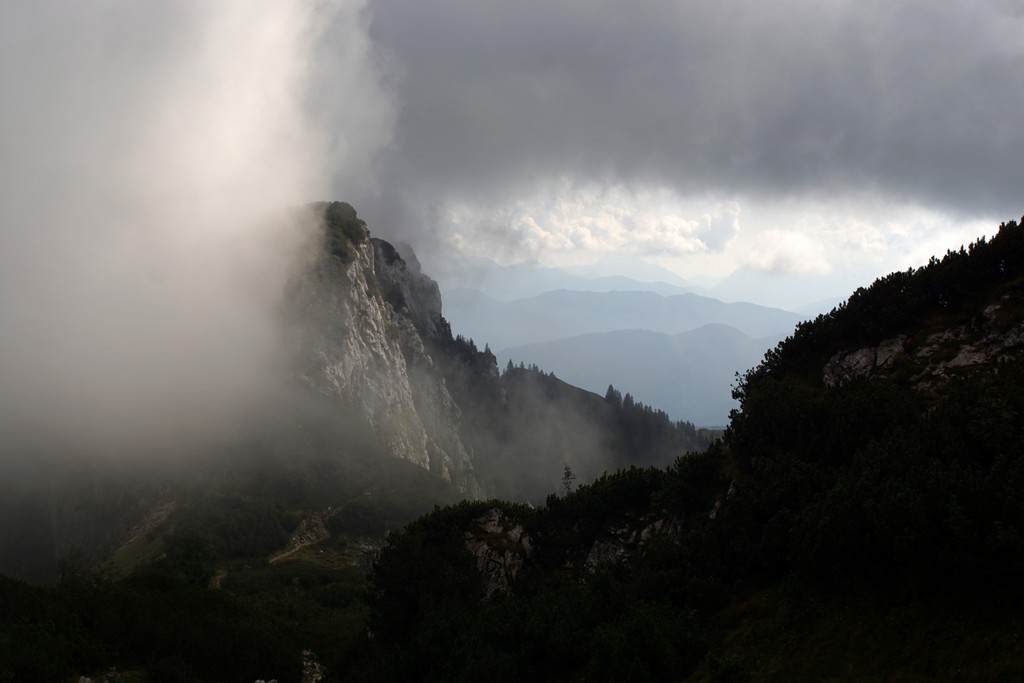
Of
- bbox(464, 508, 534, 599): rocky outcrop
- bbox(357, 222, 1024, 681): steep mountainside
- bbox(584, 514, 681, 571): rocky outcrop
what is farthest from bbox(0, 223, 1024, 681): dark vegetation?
bbox(464, 508, 534, 599): rocky outcrop

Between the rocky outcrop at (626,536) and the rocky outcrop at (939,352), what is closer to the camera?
the rocky outcrop at (939,352)

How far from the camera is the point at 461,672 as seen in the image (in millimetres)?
31328

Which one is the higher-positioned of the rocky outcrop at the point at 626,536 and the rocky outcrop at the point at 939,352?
the rocky outcrop at the point at 939,352

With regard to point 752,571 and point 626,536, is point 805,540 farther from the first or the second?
point 626,536

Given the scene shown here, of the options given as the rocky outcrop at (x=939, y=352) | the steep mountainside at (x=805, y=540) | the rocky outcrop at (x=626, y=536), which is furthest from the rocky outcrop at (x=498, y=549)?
the rocky outcrop at (x=939, y=352)

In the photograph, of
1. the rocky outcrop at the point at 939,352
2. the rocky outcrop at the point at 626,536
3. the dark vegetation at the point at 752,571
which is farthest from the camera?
the rocky outcrop at the point at 626,536

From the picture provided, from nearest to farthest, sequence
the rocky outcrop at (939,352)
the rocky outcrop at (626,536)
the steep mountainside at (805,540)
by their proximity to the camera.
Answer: the steep mountainside at (805,540), the rocky outcrop at (939,352), the rocky outcrop at (626,536)

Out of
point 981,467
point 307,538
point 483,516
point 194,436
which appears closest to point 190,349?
point 194,436

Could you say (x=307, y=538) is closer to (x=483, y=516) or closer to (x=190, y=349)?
(x=483, y=516)

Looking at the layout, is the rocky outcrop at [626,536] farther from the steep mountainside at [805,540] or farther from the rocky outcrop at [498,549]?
the rocky outcrop at [498,549]

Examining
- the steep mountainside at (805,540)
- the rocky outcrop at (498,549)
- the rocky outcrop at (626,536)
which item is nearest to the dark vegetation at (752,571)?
the steep mountainside at (805,540)

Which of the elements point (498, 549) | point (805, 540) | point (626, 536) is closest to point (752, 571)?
point (805, 540)

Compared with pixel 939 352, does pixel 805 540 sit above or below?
below

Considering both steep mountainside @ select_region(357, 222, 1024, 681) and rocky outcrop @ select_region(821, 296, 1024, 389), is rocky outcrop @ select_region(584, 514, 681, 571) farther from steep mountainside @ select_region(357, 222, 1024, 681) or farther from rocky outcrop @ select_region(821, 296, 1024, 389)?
rocky outcrop @ select_region(821, 296, 1024, 389)
